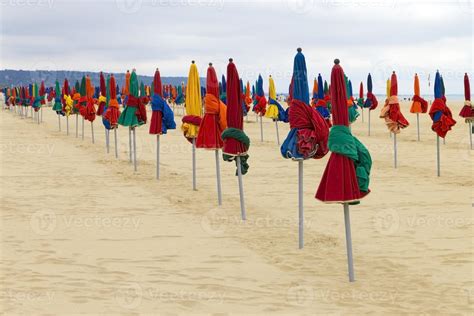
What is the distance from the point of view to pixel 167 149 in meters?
27.2

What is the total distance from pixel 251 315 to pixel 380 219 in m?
6.04

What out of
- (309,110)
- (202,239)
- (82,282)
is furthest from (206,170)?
(82,282)

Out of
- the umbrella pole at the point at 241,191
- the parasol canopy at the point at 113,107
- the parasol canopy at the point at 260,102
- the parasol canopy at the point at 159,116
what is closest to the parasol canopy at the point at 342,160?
the umbrella pole at the point at 241,191

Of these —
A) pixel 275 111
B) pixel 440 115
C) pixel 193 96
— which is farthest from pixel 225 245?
pixel 275 111

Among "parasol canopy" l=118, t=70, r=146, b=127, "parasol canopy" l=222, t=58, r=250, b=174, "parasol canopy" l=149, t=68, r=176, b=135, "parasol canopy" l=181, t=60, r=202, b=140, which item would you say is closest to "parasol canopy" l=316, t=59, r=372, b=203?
"parasol canopy" l=222, t=58, r=250, b=174

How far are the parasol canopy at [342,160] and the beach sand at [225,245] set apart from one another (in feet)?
4.00

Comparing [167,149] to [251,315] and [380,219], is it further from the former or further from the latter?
[251,315]

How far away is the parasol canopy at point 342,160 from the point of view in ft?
25.5

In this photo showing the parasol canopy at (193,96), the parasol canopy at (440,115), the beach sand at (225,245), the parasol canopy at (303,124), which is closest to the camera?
the beach sand at (225,245)

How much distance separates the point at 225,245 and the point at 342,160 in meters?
3.12

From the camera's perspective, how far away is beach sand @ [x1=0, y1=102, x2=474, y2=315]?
23.9 feet

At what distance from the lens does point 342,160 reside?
25.7 ft

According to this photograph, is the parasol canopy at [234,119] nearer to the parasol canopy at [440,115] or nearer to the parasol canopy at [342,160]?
the parasol canopy at [342,160]

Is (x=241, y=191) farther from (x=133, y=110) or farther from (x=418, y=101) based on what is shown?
(x=418, y=101)
